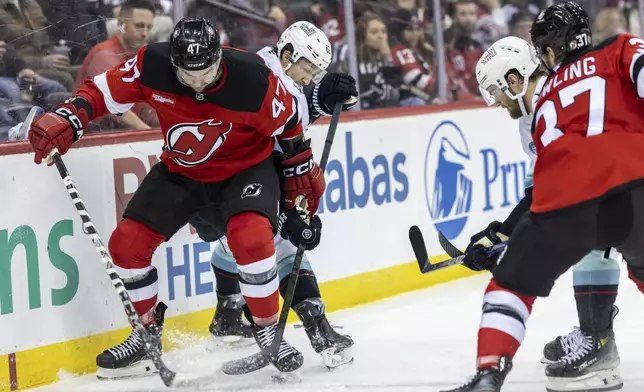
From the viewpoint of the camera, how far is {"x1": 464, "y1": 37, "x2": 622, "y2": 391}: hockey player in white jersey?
3.24 m

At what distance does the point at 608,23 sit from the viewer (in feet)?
23.0

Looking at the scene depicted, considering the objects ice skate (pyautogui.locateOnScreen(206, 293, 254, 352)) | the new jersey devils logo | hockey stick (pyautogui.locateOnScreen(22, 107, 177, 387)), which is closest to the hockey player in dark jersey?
the new jersey devils logo

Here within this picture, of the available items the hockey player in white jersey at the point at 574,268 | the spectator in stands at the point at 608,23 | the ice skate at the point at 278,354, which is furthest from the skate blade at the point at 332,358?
the spectator in stands at the point at 608,23

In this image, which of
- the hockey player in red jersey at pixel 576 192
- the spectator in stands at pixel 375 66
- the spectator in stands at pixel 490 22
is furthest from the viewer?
the spectator in stands at pixel 490 22

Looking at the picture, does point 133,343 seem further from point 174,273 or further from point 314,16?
point 314,16

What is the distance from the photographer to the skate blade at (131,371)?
354 cm

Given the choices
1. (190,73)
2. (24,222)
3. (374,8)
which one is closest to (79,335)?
(24,222)

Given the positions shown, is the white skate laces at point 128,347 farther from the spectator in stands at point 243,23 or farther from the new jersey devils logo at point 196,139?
the spectator in stands at point 243,23

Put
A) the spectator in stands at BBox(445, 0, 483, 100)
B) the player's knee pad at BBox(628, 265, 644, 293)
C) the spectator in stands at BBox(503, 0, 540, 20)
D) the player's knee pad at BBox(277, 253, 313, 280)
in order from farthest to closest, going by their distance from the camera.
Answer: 1. the spectator in stands at BBox(503, 0, 540, 20)
2. the spectator in stands at BBox(445, 0, 483, 100)
3. the player's knee pad at BBox(277, 253, 313, 280)
4. the player's knee pad at BBox(628, 265, 644, 293)

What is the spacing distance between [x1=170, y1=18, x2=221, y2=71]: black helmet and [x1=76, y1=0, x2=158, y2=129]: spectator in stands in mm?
813

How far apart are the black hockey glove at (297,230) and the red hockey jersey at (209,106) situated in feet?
0.79

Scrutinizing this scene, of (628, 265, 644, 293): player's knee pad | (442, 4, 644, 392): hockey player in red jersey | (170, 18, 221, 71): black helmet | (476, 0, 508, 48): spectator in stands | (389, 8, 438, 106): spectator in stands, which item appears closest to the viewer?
(442, 4, 644, 392): hockey player in red jersey

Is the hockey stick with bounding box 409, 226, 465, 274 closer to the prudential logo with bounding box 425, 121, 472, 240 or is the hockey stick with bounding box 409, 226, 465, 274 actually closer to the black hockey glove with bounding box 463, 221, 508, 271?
the black hockey glove with bounding box 463, 221, 508, 271

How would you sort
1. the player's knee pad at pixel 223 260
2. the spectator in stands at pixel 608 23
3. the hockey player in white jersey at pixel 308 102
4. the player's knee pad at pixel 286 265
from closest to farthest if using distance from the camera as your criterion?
the hockey player in white jersey at pixel 308 102 → the player's knee pad at pixel 286 265 → the player's knee pad at pixel 223 260 → the spectator in stands at pixel 608 23
